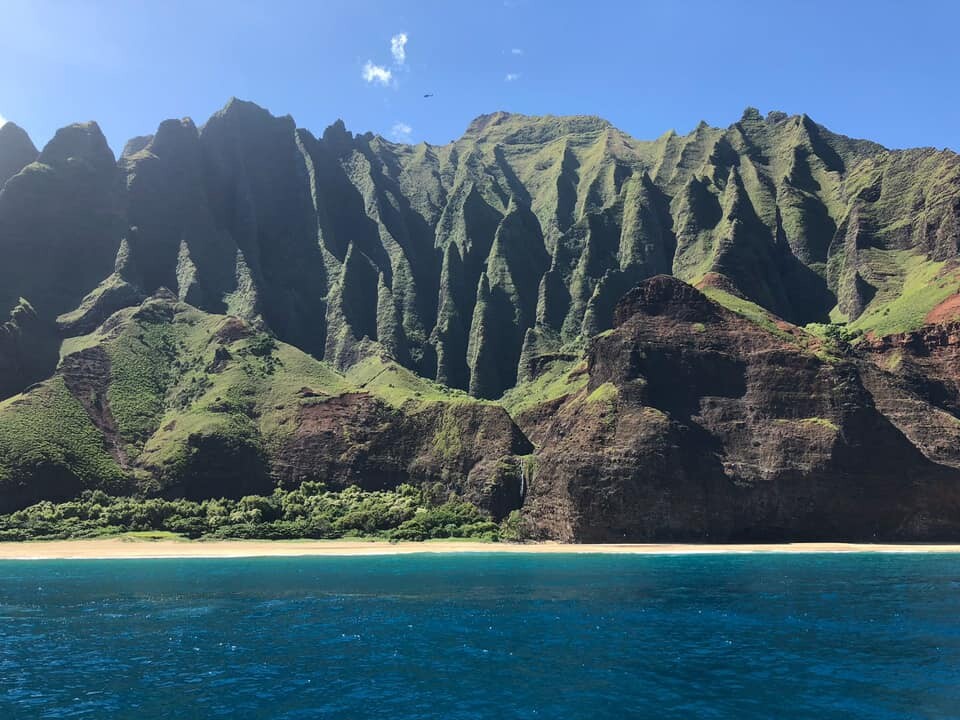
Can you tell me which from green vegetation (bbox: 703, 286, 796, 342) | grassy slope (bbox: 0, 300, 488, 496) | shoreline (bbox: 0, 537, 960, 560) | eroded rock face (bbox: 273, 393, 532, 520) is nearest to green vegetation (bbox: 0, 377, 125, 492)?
grassy slope (bbox: 0, 300, 488, 496)

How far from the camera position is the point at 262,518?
433 feet

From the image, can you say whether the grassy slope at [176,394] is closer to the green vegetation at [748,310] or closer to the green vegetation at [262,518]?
the green vegetation at [262,518]

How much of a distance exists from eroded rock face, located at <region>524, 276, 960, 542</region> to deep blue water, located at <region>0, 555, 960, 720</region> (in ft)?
122

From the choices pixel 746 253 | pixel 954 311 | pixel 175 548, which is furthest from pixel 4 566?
pixel 746 253

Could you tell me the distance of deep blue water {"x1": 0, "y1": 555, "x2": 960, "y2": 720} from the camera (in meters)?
33.3

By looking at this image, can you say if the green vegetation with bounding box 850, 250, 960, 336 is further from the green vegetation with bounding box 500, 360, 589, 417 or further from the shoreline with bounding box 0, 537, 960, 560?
the green vegetation with bounding box 500, 360, 589, 417

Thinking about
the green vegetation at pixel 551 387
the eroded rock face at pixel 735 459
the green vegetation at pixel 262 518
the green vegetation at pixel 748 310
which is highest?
the green vegetation at pixel 748 310

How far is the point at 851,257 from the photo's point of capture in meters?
198

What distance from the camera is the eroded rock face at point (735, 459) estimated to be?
114 meters

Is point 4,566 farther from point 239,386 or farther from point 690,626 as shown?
point 690,626

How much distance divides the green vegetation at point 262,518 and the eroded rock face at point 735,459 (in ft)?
54.1

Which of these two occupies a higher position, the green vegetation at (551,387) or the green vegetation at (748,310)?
the green vegetation at (748,310)

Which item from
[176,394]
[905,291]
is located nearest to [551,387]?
[905,291]

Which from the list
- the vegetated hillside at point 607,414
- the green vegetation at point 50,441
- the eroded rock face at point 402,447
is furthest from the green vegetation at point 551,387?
the green vegetation at point 50,441
